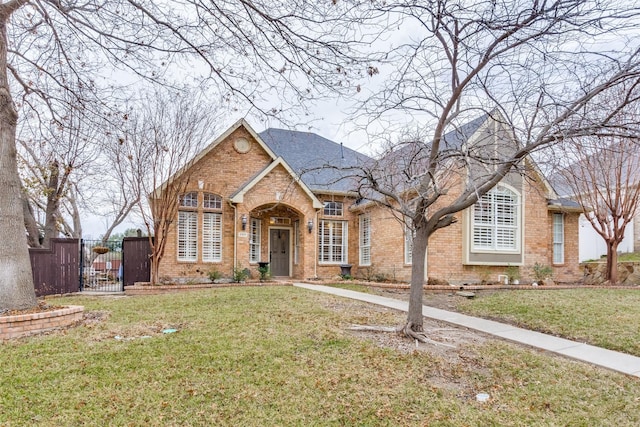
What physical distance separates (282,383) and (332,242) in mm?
13931

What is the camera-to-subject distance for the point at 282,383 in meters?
4.65

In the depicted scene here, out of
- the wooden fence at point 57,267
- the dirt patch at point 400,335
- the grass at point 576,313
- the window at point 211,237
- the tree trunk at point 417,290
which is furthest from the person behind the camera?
the window at point 211,237

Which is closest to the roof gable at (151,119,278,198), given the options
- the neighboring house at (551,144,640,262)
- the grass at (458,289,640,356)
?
the grass at (458,289,640,356)

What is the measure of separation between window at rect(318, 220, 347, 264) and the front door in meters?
1.56

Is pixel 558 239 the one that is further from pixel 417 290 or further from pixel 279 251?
pixel 417 290

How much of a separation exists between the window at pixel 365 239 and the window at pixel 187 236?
711cm

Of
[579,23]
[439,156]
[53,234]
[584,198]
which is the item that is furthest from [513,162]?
[53,234]

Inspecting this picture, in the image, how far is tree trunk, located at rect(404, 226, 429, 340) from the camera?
21.9ft

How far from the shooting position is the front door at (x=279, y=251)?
18.2 m

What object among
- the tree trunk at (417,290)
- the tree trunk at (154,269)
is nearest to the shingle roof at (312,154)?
the tree trunk at (154,269)

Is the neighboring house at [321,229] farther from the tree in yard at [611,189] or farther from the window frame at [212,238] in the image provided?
the tree in yard at [611,189]

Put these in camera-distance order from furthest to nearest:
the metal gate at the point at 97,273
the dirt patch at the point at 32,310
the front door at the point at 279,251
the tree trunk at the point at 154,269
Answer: the front door at the point at 279,251 → the metal gate at the point at 97,273 → the tree trunk at the point at 154,269 → the dirt patch at the point at 32,310

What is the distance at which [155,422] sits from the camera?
379 cm

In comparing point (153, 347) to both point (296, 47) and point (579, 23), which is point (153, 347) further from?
point (579, 23)
